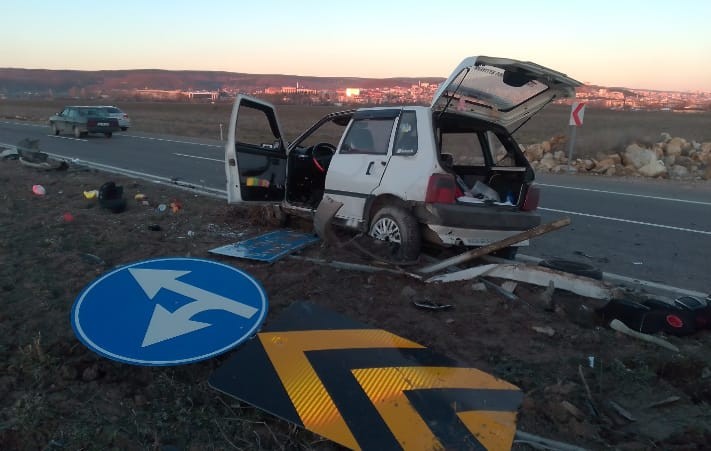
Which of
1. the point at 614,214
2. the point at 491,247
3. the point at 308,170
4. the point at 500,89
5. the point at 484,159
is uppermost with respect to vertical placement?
the point at 500,89

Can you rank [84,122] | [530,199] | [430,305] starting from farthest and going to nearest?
1. [84,122]
2. [530,199]
3. [430,305]

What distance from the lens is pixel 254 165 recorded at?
6.53 metres

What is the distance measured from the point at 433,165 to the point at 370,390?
2786 millimetres

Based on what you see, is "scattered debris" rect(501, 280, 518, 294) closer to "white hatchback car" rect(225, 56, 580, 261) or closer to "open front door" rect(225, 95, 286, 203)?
"white hatchback car" rect(225, 56, 580, 261)

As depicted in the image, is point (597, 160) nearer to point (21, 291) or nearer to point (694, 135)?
point (21, 291)

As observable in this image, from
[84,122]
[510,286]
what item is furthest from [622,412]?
[84,122]

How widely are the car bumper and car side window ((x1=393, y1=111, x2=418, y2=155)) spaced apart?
589 millimetres

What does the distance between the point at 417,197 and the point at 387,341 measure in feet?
6.74

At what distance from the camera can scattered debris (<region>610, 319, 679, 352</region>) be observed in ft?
12.1

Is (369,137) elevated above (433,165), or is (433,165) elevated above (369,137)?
(369,137)

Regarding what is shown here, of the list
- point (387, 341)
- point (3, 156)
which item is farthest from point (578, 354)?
point (3, 156)

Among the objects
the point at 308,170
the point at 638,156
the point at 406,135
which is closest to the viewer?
the point at 406,135

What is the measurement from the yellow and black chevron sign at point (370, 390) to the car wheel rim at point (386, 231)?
1948 millimetres

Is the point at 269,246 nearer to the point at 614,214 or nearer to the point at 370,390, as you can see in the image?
the point at 370,390
